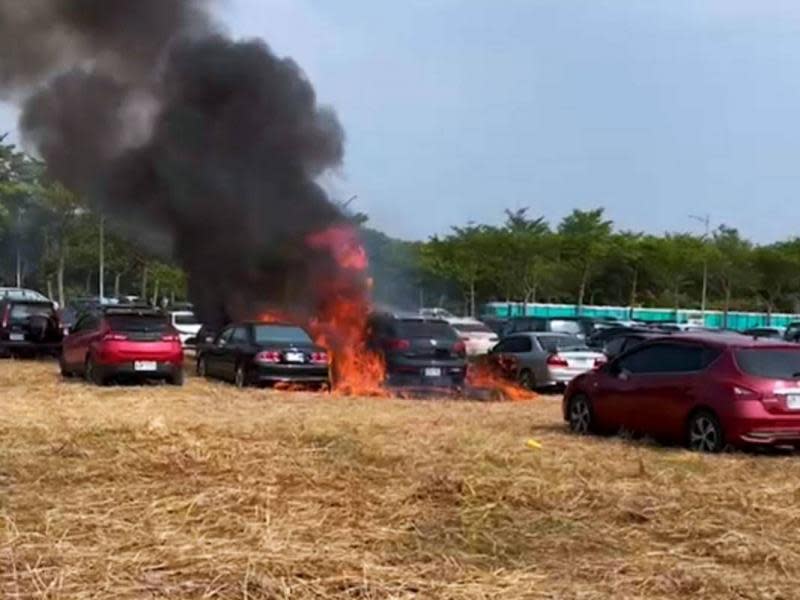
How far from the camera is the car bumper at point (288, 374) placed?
2014 cm

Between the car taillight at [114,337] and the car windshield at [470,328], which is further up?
the car windshield at [470,328]

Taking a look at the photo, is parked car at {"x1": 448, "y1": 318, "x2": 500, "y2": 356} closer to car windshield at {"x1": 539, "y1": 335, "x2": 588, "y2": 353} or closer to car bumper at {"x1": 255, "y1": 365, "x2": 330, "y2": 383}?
car windshield at {"x1": 539, "y1": 335, "x2": 588, "y2": 353}

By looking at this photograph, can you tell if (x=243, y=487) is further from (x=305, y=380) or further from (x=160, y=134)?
(x=160, y=134)

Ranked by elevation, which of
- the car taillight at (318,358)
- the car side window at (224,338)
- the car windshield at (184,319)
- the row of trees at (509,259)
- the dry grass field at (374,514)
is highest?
the row of trees at (509,259)

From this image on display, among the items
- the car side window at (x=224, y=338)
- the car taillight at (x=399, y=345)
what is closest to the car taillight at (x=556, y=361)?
the car taillight at (x=399, y=345)

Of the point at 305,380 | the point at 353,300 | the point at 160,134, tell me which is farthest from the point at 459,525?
the point at 160,134

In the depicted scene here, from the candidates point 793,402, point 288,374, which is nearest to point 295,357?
point 288,374

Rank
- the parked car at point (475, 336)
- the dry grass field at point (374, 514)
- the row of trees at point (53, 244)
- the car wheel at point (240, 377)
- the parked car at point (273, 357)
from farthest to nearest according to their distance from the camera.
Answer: the row of trees at point (53, 244) → the parked car at point (475, 336) → the car wheel at point (240, 377) → the parked car at point (273, 357) → the dry grass field at point (374, 514)

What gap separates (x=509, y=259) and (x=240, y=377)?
33362 millimetres

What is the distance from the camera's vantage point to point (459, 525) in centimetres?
783

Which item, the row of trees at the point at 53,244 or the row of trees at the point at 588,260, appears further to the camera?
A: the row of trees at the point at 588,260

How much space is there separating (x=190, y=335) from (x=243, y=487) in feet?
72.4

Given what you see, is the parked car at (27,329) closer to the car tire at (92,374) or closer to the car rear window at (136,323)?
the car tire at (92,374)

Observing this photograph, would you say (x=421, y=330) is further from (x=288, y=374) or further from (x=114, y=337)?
(x=114, y=337)
